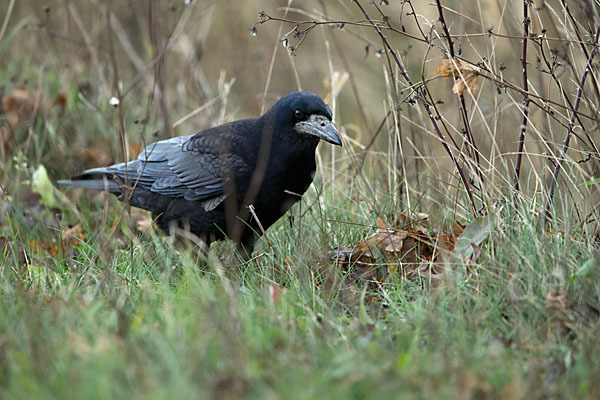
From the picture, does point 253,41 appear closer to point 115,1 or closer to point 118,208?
point 115,1

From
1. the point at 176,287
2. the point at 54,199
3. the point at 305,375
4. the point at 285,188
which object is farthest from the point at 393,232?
the point at 54,199

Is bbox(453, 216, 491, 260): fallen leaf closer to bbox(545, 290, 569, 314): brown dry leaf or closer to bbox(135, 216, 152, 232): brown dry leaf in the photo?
bbox(545, 290, 569, 314): brown dry leaf

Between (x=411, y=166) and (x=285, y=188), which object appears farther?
(x=411, y=166)

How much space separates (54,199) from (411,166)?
2691 mm

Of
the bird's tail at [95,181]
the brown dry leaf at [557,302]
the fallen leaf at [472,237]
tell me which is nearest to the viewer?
the brown dry leaf at [557,302]

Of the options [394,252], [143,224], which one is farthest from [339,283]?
[143,224]

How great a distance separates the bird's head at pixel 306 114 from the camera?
4.02 meters

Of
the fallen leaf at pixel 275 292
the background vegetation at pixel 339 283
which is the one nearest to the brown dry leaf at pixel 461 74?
the background vegetation at pixel 339 283

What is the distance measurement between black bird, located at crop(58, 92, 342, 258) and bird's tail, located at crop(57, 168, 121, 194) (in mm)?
15

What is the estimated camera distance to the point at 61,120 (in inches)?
225

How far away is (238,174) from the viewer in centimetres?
420

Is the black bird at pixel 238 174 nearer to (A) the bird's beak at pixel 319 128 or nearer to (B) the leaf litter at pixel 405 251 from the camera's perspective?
(A) the bird's beak at pixel 319 128

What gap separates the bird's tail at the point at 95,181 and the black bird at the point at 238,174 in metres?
0.01

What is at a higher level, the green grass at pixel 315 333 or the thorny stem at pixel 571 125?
the thorny stem at pixel 571 125
